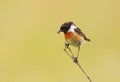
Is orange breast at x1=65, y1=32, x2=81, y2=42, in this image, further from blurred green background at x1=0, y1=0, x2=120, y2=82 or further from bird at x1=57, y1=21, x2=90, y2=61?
blurred green background at x1=0, y1=0, x2=120, y2=82

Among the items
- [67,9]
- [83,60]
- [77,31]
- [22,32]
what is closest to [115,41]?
[83,60]

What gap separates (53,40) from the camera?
1100 centimetres

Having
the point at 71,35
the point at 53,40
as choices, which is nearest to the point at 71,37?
the point at 71,35

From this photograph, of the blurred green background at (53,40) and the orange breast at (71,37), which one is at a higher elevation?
the blurred green background at (53,40)

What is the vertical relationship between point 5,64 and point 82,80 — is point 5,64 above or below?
above

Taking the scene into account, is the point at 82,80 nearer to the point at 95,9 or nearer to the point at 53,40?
the point at 53,40

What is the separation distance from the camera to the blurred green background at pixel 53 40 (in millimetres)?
9414

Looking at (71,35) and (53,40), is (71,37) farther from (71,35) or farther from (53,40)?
(53,40)

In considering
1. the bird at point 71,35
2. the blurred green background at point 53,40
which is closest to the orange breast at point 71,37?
the bird at point 71,35

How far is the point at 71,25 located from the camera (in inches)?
179

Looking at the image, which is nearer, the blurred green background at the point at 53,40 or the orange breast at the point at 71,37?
the orange breast at the point at 71,37

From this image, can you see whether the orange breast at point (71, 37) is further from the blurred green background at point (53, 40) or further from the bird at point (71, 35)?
the blurred green background at point (53, 40)

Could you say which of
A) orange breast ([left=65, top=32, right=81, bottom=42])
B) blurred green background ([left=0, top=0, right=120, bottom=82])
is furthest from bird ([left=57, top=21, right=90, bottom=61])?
blurred green background ([left=0, top=0, right=120, bottom=82])

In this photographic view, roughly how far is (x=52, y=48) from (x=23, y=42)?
0.47 metres
